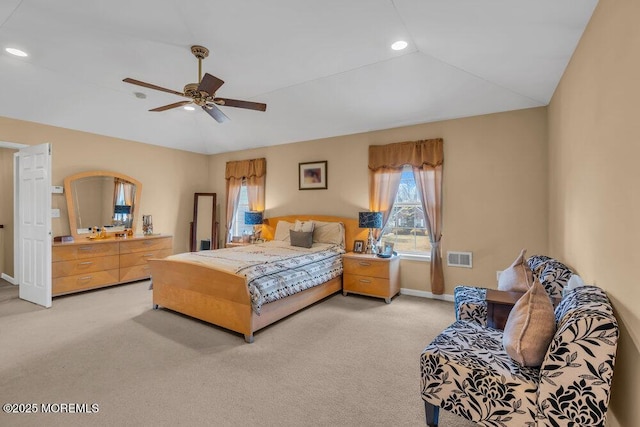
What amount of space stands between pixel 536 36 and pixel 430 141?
2013mm

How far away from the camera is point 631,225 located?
1.45 metres

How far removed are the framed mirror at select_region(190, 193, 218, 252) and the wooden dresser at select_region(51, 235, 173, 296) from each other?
99 cm

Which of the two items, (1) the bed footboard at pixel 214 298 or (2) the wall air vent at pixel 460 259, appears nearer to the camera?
(1) the bed footboard at pixel 214 298

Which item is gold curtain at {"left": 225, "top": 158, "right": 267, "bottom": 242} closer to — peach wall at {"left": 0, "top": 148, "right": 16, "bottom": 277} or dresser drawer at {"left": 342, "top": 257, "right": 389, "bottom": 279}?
dresser drawer at {"left": 342, "top": 257, "right": 389, "bottom": 279}

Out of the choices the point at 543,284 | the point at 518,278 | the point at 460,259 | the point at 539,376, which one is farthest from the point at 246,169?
the point at 539,376

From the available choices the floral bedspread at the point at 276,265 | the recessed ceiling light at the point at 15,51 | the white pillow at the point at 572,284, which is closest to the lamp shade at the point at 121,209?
the floral bedspread at the point at 276,265

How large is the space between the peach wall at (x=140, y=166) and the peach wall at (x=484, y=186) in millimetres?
3738

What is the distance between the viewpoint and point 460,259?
414 centimetres

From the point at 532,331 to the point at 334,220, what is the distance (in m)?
3.74

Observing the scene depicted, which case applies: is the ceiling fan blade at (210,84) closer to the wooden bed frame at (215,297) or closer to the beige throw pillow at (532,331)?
the wooden bed frame at (215,297)

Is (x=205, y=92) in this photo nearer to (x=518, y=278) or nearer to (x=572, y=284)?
(x=518, y=278)

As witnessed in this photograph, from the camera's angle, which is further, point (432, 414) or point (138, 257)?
point (138, 257)

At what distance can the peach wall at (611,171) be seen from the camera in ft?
4.66

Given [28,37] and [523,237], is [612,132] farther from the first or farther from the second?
[28,37]
